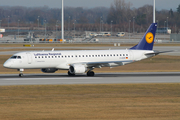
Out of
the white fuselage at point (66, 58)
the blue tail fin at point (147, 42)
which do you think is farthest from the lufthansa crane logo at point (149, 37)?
the white fuselage at point (66, 58)

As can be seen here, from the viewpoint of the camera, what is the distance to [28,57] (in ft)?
132

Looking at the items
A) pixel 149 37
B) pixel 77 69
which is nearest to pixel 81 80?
pixel 77 69

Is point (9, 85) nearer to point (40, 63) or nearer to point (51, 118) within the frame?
point (40, 63)

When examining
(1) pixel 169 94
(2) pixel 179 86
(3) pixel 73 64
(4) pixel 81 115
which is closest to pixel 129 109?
(4) pixel 81 115

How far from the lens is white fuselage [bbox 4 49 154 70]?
4003 centimetres

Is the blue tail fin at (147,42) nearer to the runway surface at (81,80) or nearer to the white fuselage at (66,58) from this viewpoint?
A: the white fuselage at (66,58)

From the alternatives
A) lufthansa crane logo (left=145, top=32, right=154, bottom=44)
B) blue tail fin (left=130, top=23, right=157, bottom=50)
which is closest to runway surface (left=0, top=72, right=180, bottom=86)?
blue tail fin (left=130, top=23, right=157, bottom=50)

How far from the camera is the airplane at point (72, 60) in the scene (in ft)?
131

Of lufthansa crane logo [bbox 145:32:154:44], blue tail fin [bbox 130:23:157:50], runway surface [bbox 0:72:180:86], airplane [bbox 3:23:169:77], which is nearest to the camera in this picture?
runway surface [bbox 0:72:180:86]

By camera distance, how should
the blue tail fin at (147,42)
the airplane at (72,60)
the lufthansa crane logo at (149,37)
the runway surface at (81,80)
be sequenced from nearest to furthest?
the runway surface at (81,80) < the airplane at (72,60) < the blue tail fin at (147,42) < the lufthansa crane logo at (149,37)

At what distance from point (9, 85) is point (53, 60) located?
940 centimetres

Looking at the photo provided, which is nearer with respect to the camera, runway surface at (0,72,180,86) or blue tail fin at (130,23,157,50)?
runway surface at (0,72,180,86)

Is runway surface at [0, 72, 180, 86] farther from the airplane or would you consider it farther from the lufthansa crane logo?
the lufthansa crane logo

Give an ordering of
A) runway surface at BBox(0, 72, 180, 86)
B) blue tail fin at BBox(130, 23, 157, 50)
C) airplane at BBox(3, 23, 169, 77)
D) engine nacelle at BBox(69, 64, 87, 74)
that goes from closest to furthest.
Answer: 1. runway surface at BBox(0, 72, 180, 86)
2. engine nacelle at BBox(69, 64, 87, 74)
3. airplane at BBox(3, 23, 169, 77)
4. blue tail fin at BBox(130, 23, 157, 50)
